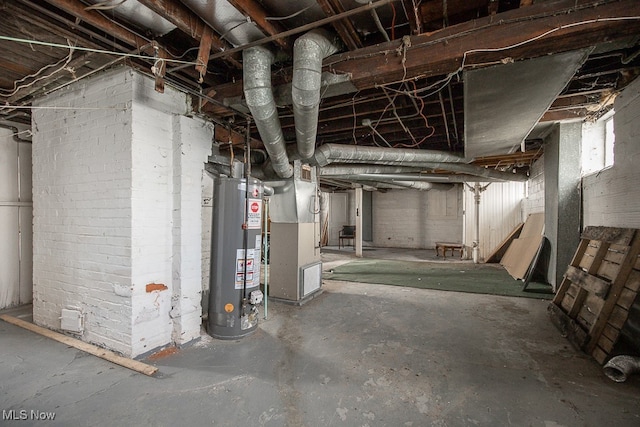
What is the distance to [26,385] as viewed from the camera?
193 cm

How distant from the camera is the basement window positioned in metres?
3.43

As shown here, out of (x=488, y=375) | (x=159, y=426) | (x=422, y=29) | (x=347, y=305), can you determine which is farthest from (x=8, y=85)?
(x=488, y=375)

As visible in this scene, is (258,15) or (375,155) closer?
(258,15)

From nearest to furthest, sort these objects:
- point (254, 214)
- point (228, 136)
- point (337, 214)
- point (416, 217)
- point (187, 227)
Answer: point (187, 227), point (254, 214), point (228, 136), point (416, 217), point (337, 214)

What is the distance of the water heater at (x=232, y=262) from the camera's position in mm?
2705

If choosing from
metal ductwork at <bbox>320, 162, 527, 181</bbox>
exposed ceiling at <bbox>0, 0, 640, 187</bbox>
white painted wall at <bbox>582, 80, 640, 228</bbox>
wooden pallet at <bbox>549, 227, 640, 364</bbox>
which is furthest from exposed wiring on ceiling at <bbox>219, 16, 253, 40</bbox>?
wooden pallet at <bbox>549, 227, 640, 364</bbox>

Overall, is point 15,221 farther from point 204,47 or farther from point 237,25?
point 237,25

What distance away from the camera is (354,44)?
2.03 metres

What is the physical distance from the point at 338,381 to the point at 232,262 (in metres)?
1.37

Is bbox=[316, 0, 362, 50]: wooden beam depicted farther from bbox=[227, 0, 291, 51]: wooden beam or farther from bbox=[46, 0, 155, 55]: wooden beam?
bbox=[46, 0, 155, 55]: wooden beam

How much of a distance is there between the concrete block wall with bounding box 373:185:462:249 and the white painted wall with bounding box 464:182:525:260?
82.7 inches

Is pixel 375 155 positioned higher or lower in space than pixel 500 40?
lower

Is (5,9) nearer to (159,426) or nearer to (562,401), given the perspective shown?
(159,426)

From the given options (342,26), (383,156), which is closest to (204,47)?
(342,26)
